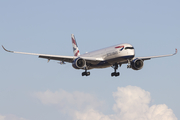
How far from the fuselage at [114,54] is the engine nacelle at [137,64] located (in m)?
1.90

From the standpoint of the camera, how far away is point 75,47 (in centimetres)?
9544

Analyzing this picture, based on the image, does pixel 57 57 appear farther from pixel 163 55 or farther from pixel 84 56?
pixel 163 55

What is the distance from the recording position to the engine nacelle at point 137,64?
76406 millimetres

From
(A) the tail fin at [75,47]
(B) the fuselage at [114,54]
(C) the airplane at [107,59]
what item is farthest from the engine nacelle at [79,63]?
(A) the tail fin at [75,47]

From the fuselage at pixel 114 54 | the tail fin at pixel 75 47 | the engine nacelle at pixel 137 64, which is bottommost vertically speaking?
the engine nacelle at pixel 137 64

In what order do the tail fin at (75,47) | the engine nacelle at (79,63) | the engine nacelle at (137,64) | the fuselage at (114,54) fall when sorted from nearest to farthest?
1. the fuselage at (114,54)
2. the engine nacelle at (79,63)
3. the engine nacelle at (137,64)
4. the tail fin at (75,47)

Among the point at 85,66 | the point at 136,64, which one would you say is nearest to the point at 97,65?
the point at 85,66

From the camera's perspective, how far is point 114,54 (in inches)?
2842

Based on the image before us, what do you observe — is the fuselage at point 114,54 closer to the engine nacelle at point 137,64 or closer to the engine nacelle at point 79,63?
the engine nacelle at point 137,64

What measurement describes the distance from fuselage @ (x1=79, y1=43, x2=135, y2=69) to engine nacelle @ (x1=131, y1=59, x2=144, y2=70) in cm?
190

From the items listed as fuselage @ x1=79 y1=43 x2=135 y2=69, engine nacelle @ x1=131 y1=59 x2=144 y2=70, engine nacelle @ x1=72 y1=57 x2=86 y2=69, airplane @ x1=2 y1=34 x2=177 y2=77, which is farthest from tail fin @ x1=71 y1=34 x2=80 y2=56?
engine nacelle @ x1=131 y1=59 x2=144 y2=70

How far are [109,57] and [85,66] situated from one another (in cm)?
488

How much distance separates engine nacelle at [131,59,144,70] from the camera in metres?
76.4

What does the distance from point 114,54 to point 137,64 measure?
273 inches
